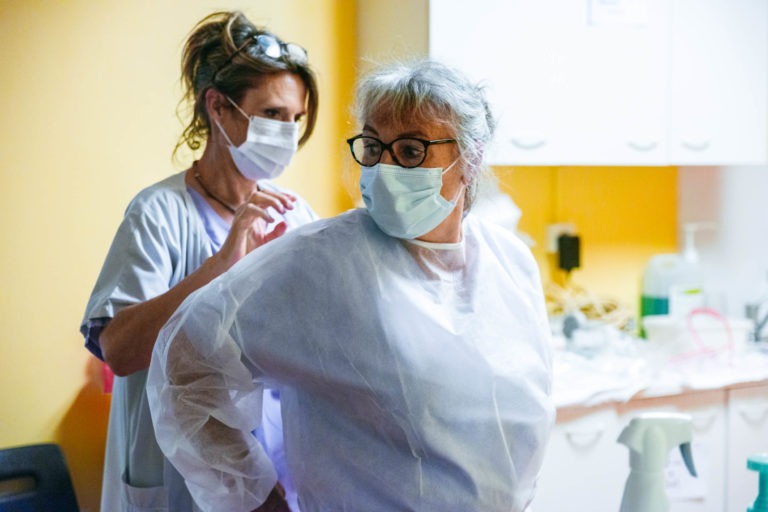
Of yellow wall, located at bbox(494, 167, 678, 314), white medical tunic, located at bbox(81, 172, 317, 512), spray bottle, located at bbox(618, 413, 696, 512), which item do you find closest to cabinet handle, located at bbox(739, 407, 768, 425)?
yellow wall, located at bbox(494, 167, 678, 314)

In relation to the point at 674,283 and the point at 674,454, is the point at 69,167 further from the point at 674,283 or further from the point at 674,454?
the point at 674,283

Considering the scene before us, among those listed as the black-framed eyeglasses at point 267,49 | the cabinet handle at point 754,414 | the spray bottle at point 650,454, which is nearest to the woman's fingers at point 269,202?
the black-framed eyeglasses at point 267,49

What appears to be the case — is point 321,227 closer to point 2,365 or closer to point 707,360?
point 2,365

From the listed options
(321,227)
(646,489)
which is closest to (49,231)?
(321,227)

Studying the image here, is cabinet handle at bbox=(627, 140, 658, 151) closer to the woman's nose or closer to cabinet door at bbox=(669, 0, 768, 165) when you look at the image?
cabinet door at bbox=(669, 0, 768, 165)

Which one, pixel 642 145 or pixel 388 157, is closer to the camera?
pixel 388 157

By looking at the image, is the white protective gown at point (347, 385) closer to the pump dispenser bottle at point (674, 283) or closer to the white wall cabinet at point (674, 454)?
the white wall cabinet at point (674, 454)

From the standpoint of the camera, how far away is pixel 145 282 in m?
1.37

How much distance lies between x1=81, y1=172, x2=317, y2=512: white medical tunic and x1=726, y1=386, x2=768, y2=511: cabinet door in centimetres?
142

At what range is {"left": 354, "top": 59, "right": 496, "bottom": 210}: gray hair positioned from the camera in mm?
1184

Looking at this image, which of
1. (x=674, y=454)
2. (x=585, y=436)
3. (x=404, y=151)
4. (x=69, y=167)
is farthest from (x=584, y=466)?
(x=69, y=167)

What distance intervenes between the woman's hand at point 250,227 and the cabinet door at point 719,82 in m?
1.40

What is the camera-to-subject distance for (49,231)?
6.46 ft

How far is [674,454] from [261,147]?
48.6 inches
